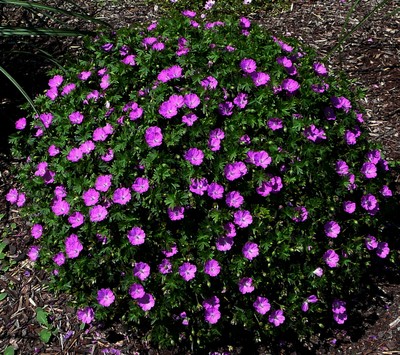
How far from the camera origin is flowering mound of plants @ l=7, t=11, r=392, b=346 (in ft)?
9.72

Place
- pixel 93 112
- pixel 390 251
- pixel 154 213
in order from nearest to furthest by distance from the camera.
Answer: pixel 154 213 → pixel 93 112 → pixel 390 251

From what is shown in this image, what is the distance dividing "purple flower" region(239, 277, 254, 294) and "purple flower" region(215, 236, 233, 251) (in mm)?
226

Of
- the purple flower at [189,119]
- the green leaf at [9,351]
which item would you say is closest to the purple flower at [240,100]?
the purple flower at [189,119]

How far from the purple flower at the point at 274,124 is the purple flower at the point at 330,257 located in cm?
74

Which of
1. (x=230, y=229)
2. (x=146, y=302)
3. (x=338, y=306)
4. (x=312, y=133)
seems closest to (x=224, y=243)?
(x=230, y=229)

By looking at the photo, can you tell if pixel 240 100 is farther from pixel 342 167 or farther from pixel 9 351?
pixel 9 351

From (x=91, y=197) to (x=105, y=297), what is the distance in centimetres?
55

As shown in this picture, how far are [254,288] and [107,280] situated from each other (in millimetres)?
799

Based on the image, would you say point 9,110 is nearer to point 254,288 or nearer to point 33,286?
point 33,286

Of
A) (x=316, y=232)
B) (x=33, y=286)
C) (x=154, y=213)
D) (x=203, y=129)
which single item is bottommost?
(x=33, y=286)

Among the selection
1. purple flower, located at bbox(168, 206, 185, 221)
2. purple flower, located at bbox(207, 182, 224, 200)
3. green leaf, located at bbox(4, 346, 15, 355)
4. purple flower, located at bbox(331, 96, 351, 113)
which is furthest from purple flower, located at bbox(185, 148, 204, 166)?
green leaf, located at bbox(4, 346, 15, 355)

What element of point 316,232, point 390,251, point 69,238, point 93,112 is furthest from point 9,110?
point 390,251

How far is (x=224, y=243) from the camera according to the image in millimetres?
2967

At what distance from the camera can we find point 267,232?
304 cm
